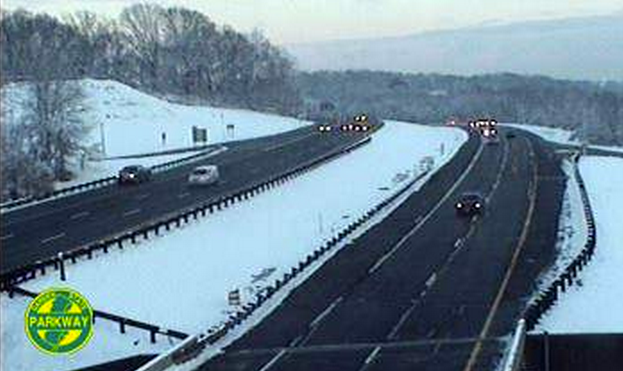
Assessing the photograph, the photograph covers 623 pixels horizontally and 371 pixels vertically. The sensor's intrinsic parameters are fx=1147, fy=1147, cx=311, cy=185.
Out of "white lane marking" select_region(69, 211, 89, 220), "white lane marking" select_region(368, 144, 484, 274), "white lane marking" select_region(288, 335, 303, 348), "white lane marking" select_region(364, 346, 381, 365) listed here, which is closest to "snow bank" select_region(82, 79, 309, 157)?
"white lane marking" select_region(368, 144, 484, 274)

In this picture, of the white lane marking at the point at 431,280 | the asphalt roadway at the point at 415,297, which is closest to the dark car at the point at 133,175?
the asphalt roadway at the point at 415,297

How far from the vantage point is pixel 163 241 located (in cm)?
4634

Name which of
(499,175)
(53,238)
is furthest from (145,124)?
(53,238)

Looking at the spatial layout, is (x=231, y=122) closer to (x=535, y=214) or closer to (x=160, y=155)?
(x=160, y=155)

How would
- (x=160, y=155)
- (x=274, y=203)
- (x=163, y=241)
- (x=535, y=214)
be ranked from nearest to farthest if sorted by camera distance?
1. (x=163, y=241)
2. (x=535, y=214)
3. (x=274, y=203)
4. (x=160, y=155)

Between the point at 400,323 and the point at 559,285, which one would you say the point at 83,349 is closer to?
the point at 400,323

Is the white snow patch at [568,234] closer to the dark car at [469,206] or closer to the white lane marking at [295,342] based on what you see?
the dark car at [469,206]

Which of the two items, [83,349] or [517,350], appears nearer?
[517,350]

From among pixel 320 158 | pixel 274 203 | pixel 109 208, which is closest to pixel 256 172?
pixel 320 158

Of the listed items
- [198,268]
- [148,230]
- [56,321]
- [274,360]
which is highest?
[56,321]

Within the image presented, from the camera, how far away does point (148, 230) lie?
4659 cm

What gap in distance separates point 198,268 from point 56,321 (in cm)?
2790

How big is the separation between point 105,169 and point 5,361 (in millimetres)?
55024

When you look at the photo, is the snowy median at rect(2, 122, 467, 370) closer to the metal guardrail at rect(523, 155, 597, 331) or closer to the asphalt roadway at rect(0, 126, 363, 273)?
the asphalt roadway at rect(0, 126, 363, 273)
